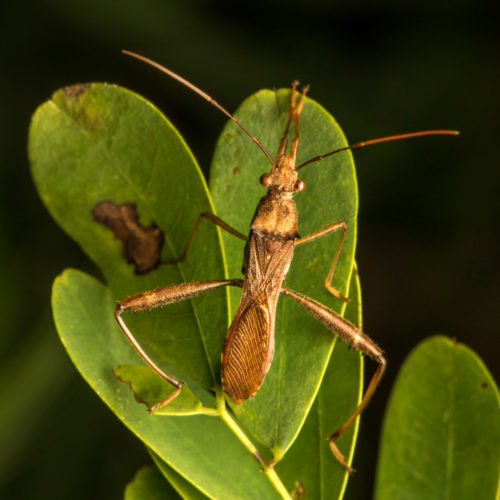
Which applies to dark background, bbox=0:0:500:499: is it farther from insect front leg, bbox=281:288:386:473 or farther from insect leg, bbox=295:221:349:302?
insect leg, bbox=295:221:349:302

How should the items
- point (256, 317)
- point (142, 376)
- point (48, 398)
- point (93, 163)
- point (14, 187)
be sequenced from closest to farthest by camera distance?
point (142, 376), point (93, 163), point (256, 317), point (48, 398), point (14, 187)

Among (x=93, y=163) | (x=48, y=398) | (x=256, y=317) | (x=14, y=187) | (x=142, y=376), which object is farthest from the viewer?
(x=14, y=187)

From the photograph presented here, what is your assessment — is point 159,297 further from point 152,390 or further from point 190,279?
point 152,390

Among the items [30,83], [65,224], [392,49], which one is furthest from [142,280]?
[392,49]

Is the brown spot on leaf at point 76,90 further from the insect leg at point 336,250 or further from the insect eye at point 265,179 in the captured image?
the insect leg at point 336,250

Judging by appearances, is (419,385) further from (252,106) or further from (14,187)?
(14,187)

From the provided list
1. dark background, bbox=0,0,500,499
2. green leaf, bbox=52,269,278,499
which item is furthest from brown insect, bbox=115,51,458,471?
dark background, bbox=0,0,500,499

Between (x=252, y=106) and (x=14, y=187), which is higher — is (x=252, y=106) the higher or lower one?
the higher one
